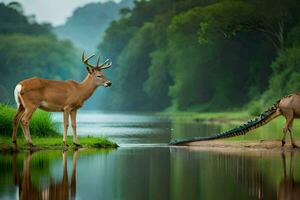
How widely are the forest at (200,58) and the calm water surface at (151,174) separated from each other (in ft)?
121

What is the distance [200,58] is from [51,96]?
2440 inches

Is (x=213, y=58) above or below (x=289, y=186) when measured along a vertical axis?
above

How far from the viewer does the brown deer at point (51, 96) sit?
76.5 feet

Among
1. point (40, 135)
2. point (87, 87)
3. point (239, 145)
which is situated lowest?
point (239, 145)

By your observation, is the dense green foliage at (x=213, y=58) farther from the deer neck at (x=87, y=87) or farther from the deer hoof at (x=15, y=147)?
the deer hoof at (x=15, y=147)

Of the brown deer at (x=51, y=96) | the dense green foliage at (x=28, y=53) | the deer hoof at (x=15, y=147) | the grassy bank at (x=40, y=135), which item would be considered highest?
the dense green foliage at (x=28, y=53)

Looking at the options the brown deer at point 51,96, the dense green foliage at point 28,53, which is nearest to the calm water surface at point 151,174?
the brown deer at point 51,96

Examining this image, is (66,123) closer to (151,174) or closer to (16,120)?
(16,120)

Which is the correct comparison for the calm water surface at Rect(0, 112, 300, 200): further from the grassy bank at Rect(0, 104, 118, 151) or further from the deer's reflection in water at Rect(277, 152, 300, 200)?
the grassy bank at Rect(0, 104, 118, 151)

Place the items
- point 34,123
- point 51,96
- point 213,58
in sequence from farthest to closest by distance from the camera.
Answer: point 213,58 < point 34,123 < point 51,96

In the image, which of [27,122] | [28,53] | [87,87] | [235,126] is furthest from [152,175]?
[28,53]

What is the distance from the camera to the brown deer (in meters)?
23.3

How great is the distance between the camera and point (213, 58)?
278ft

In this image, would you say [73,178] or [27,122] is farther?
[27,122]
